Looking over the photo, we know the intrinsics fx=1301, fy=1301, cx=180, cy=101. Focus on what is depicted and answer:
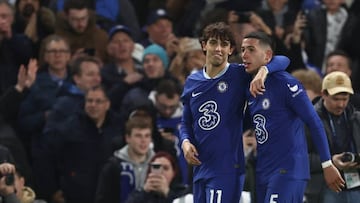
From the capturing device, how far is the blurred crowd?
43.8 ft

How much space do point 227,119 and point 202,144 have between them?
29 cm

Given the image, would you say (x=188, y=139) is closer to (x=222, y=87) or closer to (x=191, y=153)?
(x=191, y=153)

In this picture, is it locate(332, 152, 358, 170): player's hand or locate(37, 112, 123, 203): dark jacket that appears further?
locate(37, 112, 123, 203): dark jacket

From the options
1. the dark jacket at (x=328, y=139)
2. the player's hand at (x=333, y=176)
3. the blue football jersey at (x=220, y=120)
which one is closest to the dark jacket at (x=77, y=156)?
the dark jacket at (x=328, y=139)

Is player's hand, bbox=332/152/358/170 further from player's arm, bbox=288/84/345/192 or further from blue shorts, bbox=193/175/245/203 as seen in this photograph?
blue shorts, bbox=193/175/245/203

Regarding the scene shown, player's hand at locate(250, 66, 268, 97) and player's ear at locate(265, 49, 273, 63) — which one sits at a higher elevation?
player's ear at locate(265, 49, 273, 63)

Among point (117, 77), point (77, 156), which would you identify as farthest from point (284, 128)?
point (117, 77)

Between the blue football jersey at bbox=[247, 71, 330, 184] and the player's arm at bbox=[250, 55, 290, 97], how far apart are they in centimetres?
6

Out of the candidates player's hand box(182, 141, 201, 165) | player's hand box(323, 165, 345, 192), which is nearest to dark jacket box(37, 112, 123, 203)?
player's hand box(182, 141, 201, 165)

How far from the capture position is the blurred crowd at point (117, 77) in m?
13.3

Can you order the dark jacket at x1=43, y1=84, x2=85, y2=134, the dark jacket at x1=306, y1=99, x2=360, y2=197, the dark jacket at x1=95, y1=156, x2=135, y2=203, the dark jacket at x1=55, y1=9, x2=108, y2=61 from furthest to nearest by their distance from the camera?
the dark jacket at x1=55, y1=9, x2=108, y2=61
the dark jacket at x1=43, y1=84, x2=85, y2=134
the dark jacket at x1=95, y1=156, x2=135, y2=203
the dark jacket at x1=306, y1=99, x2=360, y2=197

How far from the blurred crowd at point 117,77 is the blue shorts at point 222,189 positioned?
180cm

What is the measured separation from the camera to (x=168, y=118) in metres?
14.6

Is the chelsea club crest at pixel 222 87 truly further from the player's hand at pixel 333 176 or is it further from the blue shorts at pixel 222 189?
the player's hand at pixel 333 176
